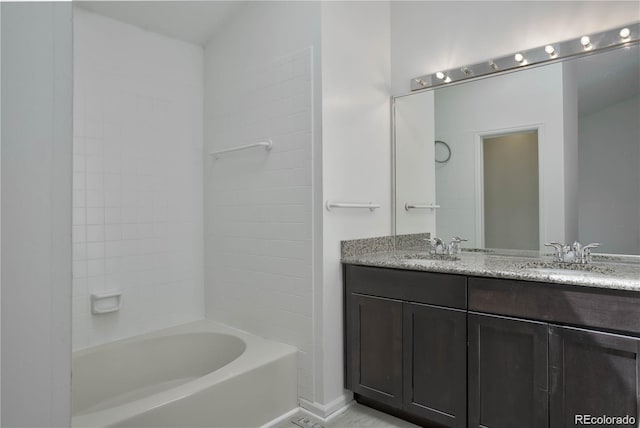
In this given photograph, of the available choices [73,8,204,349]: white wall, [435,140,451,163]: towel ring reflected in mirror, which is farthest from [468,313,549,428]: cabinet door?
[73,8,204,349]: white wall

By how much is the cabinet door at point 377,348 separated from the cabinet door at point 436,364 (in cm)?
5

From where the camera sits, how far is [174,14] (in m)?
2.67

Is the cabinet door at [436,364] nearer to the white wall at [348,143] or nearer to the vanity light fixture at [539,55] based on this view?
the white wall at [348,143]

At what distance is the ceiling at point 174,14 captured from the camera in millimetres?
2527

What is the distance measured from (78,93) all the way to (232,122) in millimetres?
934

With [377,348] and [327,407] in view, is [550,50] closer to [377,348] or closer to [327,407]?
[377,348]

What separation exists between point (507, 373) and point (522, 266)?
0.51 meters

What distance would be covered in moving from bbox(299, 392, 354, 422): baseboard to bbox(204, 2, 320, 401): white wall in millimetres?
61

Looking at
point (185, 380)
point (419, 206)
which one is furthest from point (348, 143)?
point (185, 380)

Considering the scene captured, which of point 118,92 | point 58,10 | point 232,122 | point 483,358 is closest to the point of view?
point 58,10

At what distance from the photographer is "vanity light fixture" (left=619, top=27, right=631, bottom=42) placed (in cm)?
190

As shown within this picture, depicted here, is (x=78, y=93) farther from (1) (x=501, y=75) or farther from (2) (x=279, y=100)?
(1) (x=501, y=75)

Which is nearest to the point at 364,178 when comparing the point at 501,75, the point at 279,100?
the point at 279,100

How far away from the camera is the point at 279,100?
2.46 meters
